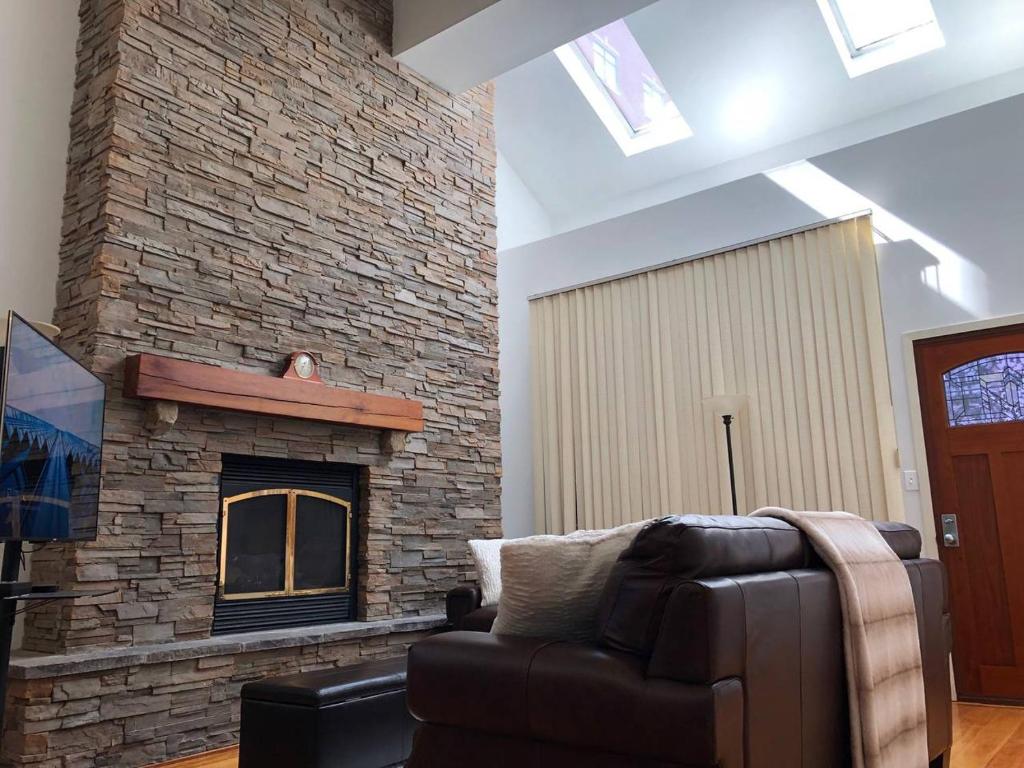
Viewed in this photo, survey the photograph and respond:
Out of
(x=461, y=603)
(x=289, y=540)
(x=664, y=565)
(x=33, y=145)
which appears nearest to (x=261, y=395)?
(x=289, y=540)

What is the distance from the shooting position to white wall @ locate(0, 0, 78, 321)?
12.0 ft

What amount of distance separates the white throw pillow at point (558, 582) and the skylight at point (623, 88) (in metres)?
5.44

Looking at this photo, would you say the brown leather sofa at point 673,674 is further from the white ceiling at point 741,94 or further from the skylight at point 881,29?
the skylight at point 881,29

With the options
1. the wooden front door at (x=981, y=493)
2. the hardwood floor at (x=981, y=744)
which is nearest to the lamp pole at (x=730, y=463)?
the wooden front door at (x=981, y=493)

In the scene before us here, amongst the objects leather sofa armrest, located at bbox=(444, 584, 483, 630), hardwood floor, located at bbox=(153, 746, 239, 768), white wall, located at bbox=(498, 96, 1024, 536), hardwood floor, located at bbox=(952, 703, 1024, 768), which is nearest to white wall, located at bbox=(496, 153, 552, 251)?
white wall, located at bbox=(498, 96, 1024, 536)

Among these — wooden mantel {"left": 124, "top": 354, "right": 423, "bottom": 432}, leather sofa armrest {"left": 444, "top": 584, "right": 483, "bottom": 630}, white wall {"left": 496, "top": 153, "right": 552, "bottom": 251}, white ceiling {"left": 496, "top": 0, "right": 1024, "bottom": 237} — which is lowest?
leather sofa armrest {"left": 444, "top": 584, "right": 483, "bottom": 630}

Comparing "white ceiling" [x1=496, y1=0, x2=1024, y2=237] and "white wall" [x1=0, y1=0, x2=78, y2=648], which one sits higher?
"white ceiling" [x1=496, y1=0, x2=1024, y2=237]

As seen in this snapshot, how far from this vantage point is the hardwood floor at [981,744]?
119 inches

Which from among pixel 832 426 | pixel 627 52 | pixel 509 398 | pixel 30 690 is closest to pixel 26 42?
pixel 30 690

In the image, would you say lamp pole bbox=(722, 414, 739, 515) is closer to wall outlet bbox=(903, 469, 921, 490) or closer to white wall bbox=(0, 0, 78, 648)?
wall outlet bbox=(903, 469, 921, 490)

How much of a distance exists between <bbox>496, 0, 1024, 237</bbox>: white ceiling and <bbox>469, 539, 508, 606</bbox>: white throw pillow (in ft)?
13.4

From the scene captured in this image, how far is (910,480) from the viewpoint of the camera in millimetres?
4539

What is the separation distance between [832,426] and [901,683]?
9.99 ft

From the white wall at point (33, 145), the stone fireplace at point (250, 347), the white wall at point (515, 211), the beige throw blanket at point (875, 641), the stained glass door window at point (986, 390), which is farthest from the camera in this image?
the white wall at point (515, 211)
